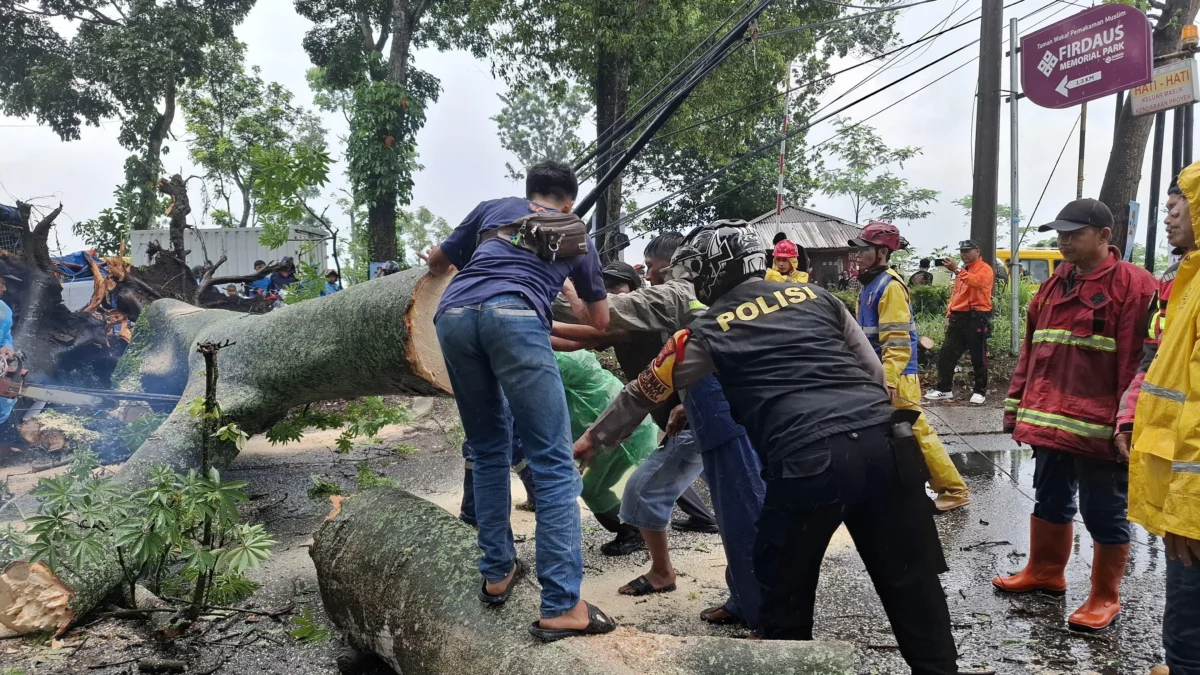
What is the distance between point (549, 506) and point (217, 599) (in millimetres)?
1861

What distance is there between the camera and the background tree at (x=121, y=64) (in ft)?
59.0

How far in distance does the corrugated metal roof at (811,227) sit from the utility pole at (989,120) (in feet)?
46.2

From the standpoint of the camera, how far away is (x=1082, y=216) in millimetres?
3162

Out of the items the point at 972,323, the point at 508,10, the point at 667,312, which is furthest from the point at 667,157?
the point at 667,312

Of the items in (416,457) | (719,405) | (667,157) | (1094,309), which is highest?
(667,157)

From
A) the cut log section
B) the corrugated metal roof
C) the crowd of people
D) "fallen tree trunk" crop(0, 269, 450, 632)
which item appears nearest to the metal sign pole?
the crowd of people

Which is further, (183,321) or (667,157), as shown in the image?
(667,157)

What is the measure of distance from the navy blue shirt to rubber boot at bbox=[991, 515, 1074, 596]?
214 cm

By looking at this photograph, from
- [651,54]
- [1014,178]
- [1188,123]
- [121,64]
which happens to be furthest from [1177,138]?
[121,64]

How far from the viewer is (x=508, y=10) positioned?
13406 millimetres

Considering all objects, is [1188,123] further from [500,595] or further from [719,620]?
[500,595]

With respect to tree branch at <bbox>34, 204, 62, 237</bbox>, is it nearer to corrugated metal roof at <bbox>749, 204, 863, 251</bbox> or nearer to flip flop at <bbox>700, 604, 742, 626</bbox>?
flip flop at <bbox>700, 604, 742, 626</bbox>

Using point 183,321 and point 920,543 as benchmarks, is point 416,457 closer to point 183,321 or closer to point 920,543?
point 183,321

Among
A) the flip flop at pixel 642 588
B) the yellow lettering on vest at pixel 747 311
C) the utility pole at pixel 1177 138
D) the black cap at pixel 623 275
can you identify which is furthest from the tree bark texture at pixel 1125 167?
the yellow lettering on vest at pixel 747 311
